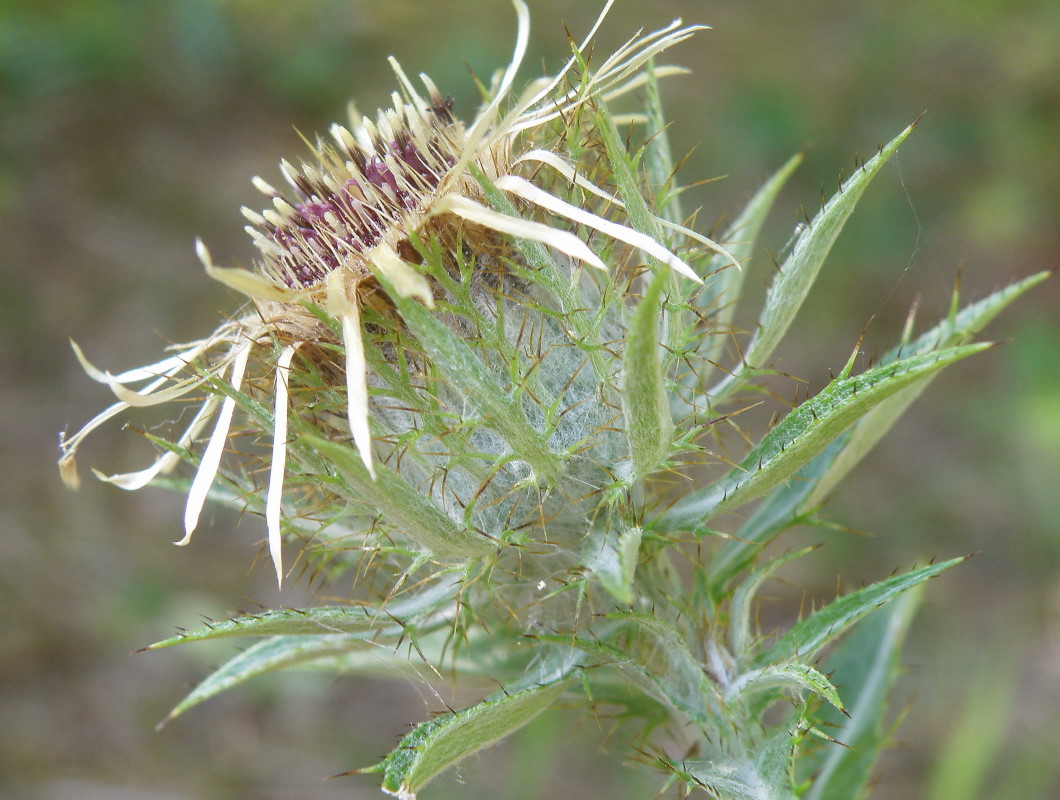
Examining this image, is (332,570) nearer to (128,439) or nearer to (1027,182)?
(128,439)

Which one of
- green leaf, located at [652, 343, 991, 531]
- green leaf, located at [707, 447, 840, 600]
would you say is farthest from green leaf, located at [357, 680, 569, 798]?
green leaf, located at [707, 447, 840, 600]

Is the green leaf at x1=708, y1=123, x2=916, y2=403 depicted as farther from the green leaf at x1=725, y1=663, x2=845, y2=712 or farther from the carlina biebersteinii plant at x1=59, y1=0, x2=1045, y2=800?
the green leaf at x1=725, y1=663, x2=845, y2=712

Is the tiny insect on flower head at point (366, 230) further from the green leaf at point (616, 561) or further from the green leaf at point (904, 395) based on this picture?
the green leaf at point (904, 395)

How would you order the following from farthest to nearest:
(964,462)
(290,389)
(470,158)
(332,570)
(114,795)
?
(964,462), (114,795), (332,570), (290,389), (470,158)

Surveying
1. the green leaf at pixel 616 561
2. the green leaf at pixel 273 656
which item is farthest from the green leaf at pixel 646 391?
the green leaf at pixel 273 656

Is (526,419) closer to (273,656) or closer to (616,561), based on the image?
(616,561)

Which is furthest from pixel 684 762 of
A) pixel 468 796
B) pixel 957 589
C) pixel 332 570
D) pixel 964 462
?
pixel 964 462

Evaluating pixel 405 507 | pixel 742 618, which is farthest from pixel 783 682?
pixel 405 507
